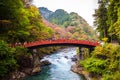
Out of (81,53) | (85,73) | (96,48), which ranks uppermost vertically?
(96,48)

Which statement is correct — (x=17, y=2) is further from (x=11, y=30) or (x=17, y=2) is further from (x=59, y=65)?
(x=59, y=65)

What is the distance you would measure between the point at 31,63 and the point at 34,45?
13.3ft

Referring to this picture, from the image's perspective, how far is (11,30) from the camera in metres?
60.3

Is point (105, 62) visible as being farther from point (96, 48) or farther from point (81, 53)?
point (81, 53)

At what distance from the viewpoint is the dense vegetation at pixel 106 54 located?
145 feet

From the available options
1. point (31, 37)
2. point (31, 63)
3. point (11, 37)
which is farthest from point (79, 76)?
point (31, 37)

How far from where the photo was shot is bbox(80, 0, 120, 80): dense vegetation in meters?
44.1

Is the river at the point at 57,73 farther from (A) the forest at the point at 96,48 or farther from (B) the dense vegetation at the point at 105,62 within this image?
(B) the dense vegetation at the point at 105,62

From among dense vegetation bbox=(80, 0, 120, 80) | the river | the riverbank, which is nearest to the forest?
dense vegetation bbox=(80, 0, 120, 80)

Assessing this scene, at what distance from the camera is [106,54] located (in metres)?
51.3

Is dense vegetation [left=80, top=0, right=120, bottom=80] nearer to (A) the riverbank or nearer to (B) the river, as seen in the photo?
(A) the riverbank

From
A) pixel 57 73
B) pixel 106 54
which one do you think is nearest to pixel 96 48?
pixel 106 54

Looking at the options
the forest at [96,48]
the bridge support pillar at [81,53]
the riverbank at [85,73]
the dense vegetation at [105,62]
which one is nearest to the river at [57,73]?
the riverbank at [85,73]

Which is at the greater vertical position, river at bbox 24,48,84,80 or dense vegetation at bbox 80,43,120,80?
dense vegetation at bbox 80,43,120,80
